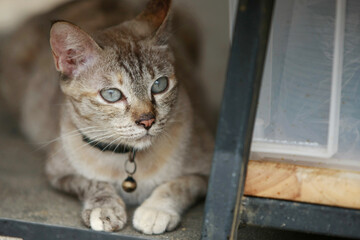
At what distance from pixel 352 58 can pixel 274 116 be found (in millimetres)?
297

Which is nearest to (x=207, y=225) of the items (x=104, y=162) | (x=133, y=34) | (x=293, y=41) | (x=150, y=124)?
(x=150, y=124)

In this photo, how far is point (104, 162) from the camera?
2.08m

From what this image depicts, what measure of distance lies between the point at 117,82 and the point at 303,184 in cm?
79

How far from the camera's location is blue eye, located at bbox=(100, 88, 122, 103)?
5.91 feet

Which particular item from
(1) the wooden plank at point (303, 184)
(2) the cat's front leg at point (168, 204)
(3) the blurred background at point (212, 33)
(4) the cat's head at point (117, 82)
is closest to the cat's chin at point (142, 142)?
(4) the cat's head at point (117, 82)

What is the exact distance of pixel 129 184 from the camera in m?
1.99

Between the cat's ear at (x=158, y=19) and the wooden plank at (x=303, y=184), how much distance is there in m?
0.75

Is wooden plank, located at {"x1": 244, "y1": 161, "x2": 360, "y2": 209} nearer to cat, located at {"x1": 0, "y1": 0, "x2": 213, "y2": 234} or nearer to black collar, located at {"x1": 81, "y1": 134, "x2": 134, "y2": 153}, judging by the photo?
cat, located at {"x1": 0, "y1": 0, "x2": 213, "y2": 234}

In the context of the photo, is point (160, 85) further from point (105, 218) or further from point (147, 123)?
point (105, 218)

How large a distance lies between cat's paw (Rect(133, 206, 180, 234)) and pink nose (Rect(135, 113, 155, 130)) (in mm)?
320

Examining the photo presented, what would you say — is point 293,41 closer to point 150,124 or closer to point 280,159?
point 280,159

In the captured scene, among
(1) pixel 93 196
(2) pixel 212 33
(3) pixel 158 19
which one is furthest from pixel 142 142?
(2) pixel 212 33

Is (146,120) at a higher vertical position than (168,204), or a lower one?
higher

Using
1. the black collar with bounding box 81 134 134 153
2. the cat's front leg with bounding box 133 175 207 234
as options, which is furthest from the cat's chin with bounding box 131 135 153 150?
the cat's front leg with bounding box 133 175 207 234
